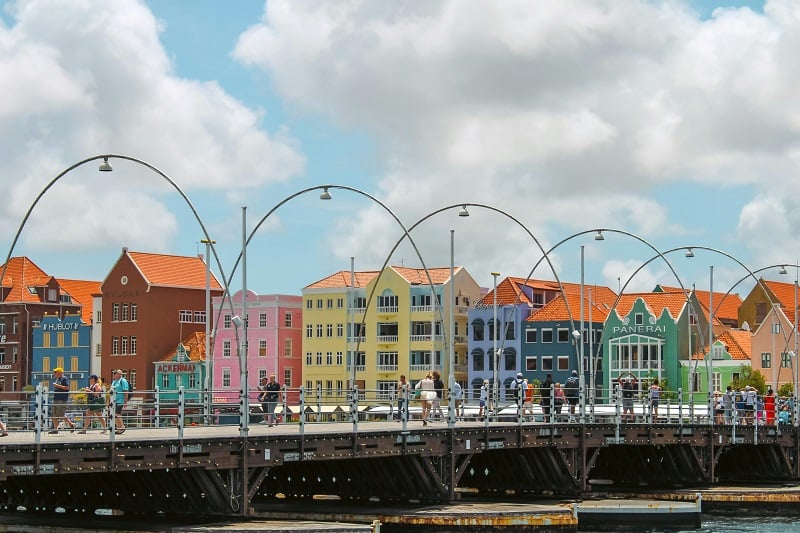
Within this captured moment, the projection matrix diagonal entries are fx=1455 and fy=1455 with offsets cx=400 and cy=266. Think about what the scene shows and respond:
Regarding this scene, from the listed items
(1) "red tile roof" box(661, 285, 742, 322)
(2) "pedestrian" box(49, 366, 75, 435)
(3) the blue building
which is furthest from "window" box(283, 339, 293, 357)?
(2) "pedestrian" box(49, 366, 75, 435)

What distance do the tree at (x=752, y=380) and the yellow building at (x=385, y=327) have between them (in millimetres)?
24711

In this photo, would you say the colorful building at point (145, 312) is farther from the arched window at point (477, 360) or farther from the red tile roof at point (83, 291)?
the arched window at point (477, 360)

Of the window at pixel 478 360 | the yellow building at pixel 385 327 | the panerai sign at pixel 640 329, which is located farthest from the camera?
the yellow building at pixel 385 327

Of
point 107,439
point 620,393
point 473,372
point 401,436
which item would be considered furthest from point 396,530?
point 473,372

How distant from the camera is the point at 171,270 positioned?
442 ft

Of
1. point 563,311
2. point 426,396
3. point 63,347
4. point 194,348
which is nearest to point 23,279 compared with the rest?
point 63,347

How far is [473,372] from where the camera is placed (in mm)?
127625

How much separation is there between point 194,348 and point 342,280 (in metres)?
14.8

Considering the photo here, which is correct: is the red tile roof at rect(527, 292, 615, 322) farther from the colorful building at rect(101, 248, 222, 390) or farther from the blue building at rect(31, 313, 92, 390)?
the blue building at rect(31, 313, 92, 390)

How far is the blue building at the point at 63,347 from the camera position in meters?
138

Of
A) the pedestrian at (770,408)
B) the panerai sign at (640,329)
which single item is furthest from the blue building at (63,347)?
the pedestrian at (770,408)

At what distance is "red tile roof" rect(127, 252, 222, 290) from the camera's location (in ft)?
432

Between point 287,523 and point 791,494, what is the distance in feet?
81.9

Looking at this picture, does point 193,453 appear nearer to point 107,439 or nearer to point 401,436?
point 107,439
